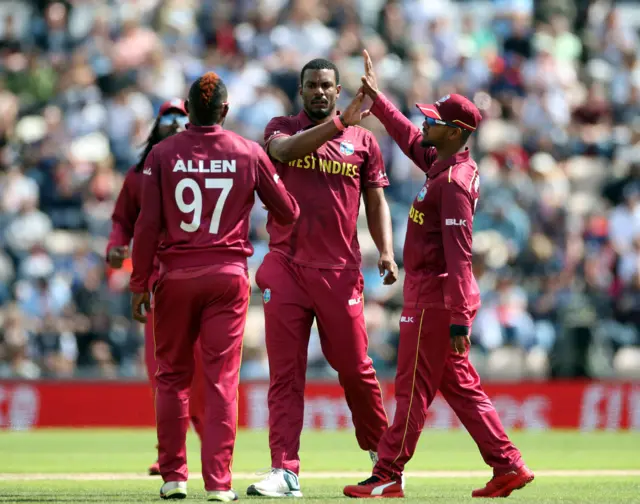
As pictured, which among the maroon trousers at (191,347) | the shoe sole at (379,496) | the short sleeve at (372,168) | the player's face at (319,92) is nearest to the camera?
the maroon trousers at (191,347)

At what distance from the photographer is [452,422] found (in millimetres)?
16406

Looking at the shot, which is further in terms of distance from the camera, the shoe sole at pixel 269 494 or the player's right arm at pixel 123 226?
the player's right arm at pixel 123 226

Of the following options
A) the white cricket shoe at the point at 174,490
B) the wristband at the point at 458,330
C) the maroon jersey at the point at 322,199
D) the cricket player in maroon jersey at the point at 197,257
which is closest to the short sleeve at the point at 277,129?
the maroon jersey at the point at 322,199

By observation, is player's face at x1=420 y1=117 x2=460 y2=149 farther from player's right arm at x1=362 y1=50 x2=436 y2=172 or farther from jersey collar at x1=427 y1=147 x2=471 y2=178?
player's right arm at x1=362 y1=50 x2=436 y2=172

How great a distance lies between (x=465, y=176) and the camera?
8.23 meters

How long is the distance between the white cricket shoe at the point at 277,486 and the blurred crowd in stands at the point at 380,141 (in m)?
7.44

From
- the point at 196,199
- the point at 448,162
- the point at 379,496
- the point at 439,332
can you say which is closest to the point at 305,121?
the point at 448,162

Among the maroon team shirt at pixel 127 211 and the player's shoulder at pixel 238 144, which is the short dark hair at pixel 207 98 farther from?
the maroon team shirt at pixel 127 211

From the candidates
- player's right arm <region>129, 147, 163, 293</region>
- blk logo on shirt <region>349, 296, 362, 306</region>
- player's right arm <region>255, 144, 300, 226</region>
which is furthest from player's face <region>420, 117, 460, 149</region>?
player's right arm <region>129, 147, 163, 293</region>

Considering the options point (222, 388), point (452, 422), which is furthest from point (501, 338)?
point (222, 388)

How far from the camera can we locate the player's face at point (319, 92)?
28.6ft

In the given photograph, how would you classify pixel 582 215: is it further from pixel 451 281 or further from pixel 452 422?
pixel 451 281

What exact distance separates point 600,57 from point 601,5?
1.56 meters

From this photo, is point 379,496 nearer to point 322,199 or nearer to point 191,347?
point 191,347
